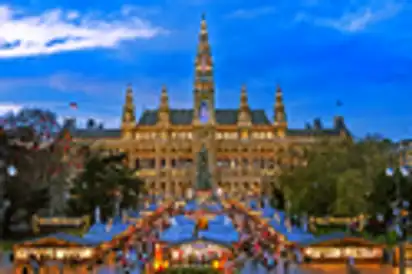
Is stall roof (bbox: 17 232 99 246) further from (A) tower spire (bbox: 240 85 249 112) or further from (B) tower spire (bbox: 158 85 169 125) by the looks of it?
(A) tower spire (bbox: 240 85 249 112)

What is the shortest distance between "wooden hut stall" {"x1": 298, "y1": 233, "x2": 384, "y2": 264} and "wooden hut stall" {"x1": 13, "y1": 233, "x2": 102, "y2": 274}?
44.4 ft

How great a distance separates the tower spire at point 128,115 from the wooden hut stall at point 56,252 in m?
116

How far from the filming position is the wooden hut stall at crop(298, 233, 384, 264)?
40156 mm

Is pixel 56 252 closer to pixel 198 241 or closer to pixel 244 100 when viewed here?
pixel 198 241

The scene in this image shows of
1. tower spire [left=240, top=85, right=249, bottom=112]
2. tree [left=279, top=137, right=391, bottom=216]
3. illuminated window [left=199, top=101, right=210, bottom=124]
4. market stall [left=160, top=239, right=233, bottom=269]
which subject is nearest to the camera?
market stall [left=160, top=239, right=233, bottom=269]

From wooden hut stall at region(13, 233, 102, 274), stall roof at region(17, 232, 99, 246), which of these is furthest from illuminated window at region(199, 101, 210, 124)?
wooden hut stall at region(13, 233, 102, 274)

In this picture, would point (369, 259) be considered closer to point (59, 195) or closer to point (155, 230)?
point (155, 230)

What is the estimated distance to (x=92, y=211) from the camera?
64.0m

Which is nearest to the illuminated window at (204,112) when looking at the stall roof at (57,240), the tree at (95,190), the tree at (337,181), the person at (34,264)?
the tree at (337,181)

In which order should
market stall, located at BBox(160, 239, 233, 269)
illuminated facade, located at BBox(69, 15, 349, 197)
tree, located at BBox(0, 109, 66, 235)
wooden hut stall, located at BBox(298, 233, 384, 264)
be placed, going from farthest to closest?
illuminated facade, located at BBox(69, 15, 349, 197) < tree, located at BBox(0, 109, 66, 235) < wooden hut stall, located at BBox(298, 233, 384, 264) < market stall, located at BBox(160, 239, 233, 269)

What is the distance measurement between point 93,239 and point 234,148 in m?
112

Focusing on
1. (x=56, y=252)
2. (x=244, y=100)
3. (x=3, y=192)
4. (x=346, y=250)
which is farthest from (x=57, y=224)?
(x=244, y=100)

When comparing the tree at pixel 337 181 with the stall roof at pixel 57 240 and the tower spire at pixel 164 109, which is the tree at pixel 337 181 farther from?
the tower spire at pixel 164 109

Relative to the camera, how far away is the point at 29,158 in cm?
6206
